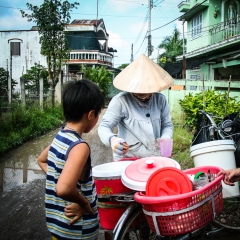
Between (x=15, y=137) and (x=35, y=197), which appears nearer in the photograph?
(x=35, y=197)

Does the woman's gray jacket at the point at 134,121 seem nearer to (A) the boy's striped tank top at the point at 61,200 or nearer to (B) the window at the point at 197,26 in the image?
(A) the boy's striped tank top at the point at 61,200

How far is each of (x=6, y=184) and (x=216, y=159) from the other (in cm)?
391

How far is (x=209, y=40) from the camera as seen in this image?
16094 mm

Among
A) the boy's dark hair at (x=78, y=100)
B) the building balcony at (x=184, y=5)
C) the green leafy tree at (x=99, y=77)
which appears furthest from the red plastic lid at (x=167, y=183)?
the green leafy tree at (x=99, y=77)

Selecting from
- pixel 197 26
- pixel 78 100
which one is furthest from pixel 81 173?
pixel 197 26

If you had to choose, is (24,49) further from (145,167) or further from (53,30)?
(145,167)

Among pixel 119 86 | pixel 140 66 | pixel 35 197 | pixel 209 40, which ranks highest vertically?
pixel 209 40

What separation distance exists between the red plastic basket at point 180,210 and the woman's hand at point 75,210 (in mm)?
360

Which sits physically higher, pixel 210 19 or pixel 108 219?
pixel 210 19

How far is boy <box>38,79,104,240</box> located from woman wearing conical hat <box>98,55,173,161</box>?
36.3 inches

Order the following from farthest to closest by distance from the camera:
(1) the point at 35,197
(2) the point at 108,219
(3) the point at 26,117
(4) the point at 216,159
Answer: (3) the point at 26,117 < (1) the point at 35,197 < (4) the point at 216,159 < (2) the point at 108,219

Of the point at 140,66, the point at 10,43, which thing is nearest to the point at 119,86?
the point at 140,66

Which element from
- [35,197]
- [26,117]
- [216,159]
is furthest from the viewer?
[26,117]

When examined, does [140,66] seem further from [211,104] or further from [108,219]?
[211,104]
